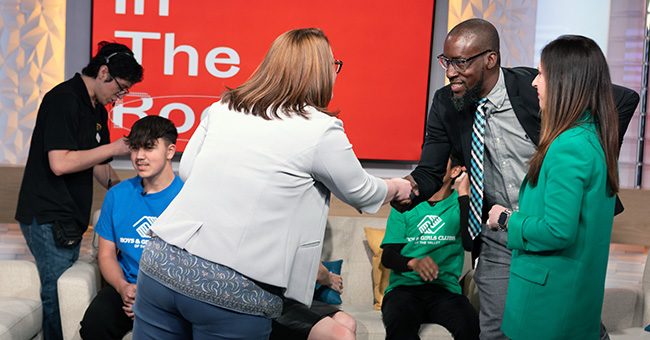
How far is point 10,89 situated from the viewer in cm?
462

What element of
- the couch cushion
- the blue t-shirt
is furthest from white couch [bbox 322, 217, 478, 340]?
the couch cushion

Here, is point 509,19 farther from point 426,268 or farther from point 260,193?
point 260,193

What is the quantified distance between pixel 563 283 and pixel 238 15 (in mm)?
2871

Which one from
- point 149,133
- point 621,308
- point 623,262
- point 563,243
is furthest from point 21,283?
point 623,262

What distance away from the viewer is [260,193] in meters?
2.12

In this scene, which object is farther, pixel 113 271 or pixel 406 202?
pixel 113 271

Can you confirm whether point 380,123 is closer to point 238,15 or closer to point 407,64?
point 407,64

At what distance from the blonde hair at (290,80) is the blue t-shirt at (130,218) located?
181 centimetres

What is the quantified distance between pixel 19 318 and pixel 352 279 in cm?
164

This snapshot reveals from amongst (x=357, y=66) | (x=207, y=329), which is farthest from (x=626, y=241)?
(x=207, y=329)

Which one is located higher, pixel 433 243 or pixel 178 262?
pixel 178 262

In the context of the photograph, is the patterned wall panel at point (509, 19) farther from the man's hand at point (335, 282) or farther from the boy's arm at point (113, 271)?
the boy's arm at point (113, 271)

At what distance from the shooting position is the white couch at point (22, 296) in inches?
146

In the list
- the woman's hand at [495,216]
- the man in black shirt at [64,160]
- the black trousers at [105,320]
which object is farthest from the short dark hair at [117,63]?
the woman's hand at [495,216]
